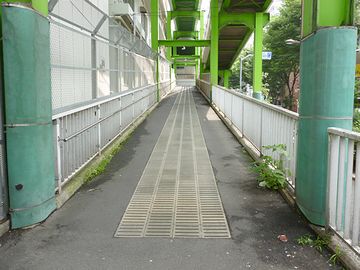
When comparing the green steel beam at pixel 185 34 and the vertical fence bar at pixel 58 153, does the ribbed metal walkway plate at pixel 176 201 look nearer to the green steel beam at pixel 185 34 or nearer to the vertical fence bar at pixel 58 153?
the vertical fence bar at pixel 58 153

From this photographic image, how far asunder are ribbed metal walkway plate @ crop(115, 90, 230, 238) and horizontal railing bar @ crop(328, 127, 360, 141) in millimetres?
1434

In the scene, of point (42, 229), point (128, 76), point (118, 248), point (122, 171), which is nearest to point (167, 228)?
point (118, 248)

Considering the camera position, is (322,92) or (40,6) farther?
(40,6)

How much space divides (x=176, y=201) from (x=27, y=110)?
→ 213 centimetres

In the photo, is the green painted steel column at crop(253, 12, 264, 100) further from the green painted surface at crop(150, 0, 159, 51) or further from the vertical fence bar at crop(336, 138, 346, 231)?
the vertical fence bar at crop(336, 138, 346, 231)

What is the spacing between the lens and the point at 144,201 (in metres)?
5.12

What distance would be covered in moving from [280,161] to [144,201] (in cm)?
200

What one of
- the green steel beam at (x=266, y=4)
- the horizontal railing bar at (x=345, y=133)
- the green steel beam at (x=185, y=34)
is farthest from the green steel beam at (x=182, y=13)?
the horizontal railing bar at (x=345, y=133)

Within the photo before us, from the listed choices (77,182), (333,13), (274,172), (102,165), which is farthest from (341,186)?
(102,165)

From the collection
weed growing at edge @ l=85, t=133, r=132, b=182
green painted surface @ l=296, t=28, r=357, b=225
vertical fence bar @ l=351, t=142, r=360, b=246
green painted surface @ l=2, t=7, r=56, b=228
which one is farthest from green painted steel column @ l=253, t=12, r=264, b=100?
vertical fence bar @ l=351, t=142, r=360, b=246

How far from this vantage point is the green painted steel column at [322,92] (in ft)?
12.7

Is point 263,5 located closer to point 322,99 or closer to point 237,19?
point 237,19

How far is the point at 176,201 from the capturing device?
5.10 metres

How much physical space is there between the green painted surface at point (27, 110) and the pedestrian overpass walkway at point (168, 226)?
1.05ft
